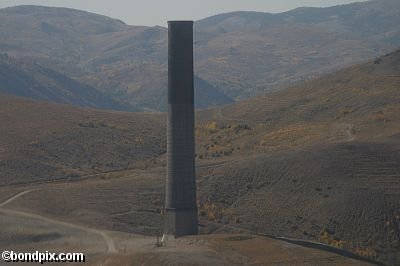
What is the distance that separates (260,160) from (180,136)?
24995mm

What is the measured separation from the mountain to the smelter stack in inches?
300

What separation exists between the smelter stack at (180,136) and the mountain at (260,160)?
25.0ft

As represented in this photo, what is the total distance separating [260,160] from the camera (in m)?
86.1

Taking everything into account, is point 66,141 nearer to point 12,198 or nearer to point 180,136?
point 12,198

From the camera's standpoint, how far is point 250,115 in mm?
129875

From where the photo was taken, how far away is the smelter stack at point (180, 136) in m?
62.2

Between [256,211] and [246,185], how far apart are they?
19.7 ft

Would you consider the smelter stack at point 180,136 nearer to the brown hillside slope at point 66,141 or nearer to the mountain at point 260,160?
the mountain at point 260,160

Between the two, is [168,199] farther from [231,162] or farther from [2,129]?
[2,129]

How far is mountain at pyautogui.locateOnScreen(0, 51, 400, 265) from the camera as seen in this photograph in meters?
71.9

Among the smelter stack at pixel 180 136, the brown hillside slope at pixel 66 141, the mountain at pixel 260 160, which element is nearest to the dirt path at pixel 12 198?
the mountain at pixel 260 160

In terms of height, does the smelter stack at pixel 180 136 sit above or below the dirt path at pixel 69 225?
above

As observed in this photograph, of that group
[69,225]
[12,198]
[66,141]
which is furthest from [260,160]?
[66,141]

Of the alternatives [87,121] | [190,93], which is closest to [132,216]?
Result: [190,93]
